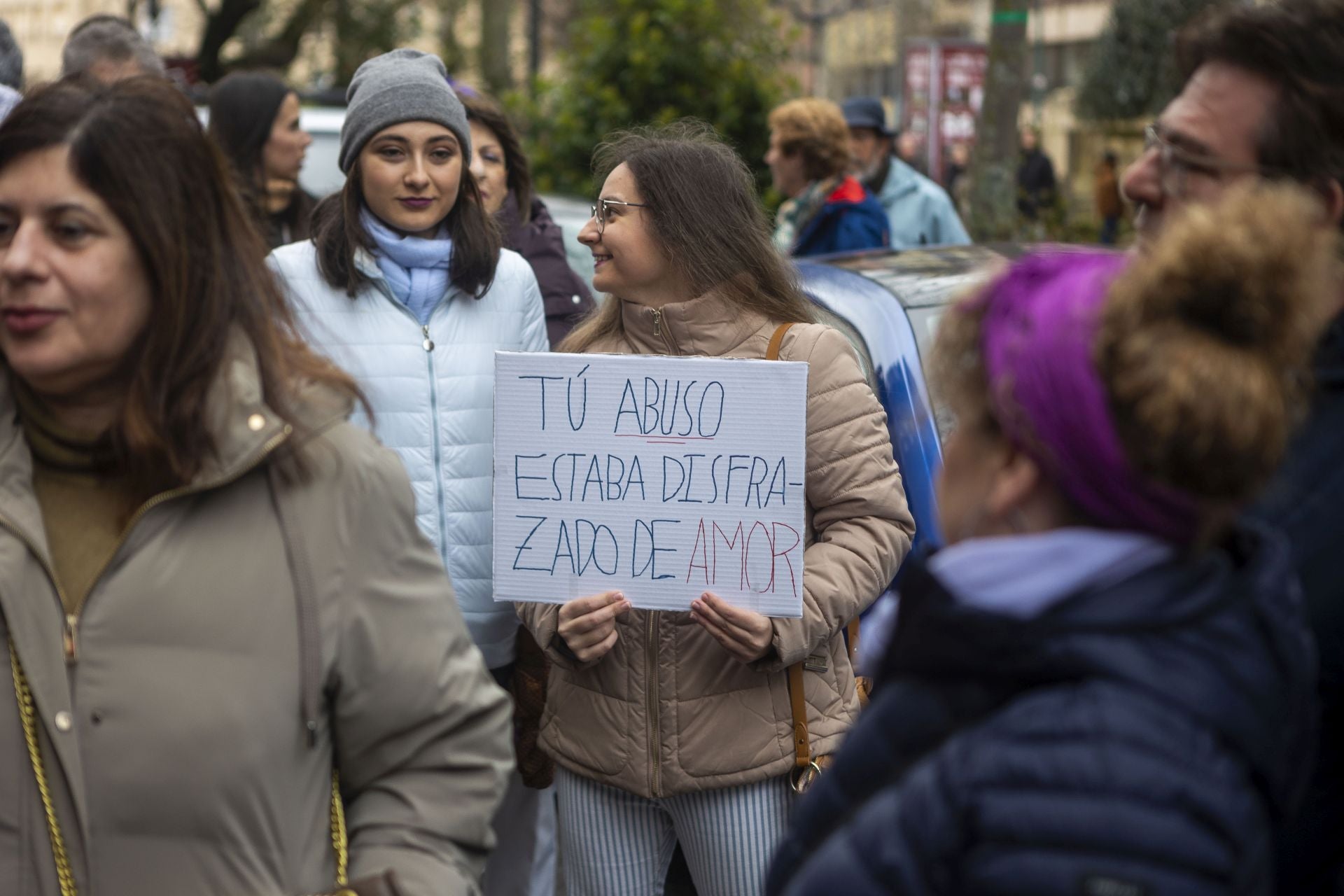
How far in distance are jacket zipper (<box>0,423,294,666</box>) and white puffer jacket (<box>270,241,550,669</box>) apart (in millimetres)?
1522

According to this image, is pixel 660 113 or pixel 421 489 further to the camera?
pixel 660 113

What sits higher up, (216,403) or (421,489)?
(216,403)

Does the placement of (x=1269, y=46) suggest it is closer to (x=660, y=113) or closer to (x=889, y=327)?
(x=889, y=327)

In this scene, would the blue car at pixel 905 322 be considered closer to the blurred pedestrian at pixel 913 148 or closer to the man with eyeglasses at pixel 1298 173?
the man with eyeglasses at pixel 1298 173

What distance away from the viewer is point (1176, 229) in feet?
4.85

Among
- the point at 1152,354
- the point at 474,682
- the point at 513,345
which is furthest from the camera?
the point at 513,345

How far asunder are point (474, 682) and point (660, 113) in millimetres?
9196

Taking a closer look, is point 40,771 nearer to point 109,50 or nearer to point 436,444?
point 436,444

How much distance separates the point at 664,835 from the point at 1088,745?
76.0 inches

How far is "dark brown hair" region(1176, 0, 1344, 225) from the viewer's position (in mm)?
2045

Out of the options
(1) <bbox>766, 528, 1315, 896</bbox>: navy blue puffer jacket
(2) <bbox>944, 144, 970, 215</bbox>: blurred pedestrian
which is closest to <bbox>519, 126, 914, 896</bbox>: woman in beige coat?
(1) <bbox>766, 528, 1315, 896</bbox>: navy blue puffer jacket

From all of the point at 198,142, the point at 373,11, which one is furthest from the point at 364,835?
the point at 373,11

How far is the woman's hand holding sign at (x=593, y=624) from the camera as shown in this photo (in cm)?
304

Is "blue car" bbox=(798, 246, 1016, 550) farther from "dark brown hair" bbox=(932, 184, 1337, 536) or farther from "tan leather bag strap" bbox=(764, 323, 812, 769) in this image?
"dark brown hair" bbox=(932, 184, 1337, 536)
